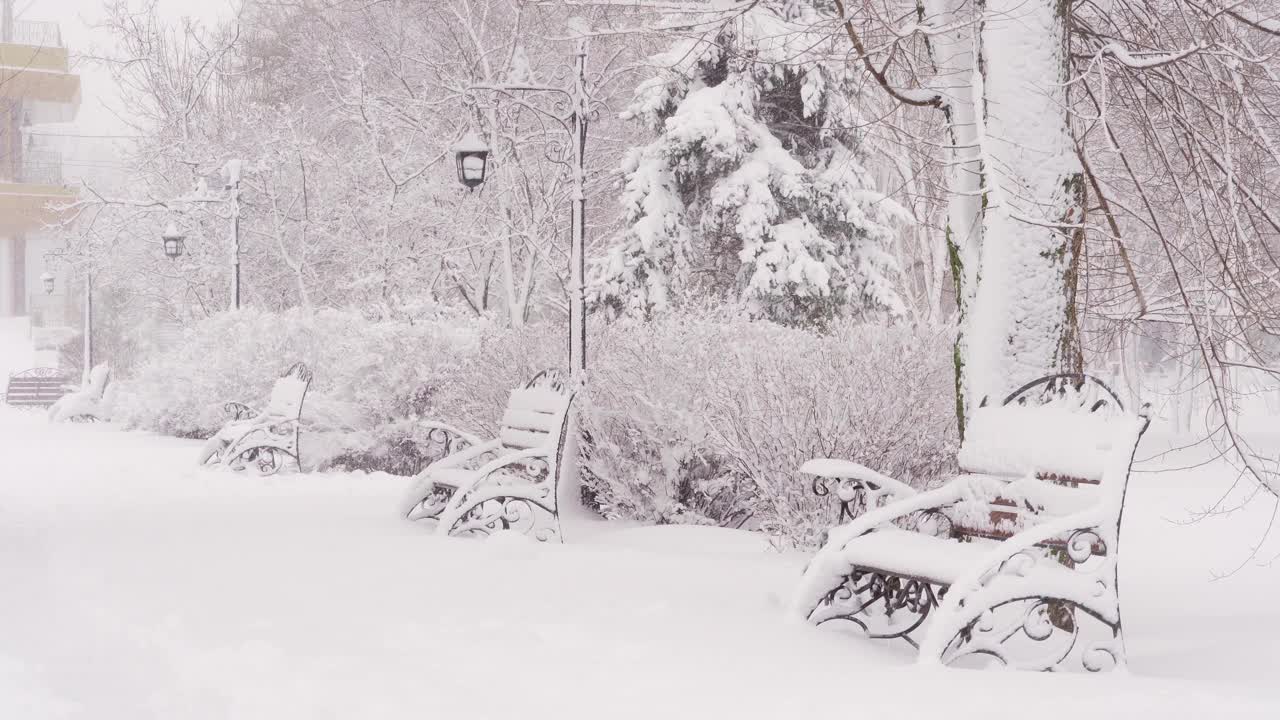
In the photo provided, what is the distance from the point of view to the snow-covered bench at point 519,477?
7.73 m

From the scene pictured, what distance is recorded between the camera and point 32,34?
1645 inches

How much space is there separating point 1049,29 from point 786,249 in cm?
1040

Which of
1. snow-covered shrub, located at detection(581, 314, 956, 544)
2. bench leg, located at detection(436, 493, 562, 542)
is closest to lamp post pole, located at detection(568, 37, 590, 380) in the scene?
snow-covered shrub, located at detection(581, 314, 956, 544)

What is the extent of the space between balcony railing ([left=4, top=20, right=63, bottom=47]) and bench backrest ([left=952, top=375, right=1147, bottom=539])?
38.4 metres

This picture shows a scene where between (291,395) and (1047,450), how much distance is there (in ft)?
30.6

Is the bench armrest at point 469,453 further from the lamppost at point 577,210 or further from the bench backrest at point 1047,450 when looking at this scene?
the bench backrest at point 1047,450

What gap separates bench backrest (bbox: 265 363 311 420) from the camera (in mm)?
12703

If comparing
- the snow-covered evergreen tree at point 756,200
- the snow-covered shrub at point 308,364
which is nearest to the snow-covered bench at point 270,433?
the snow-covered shrub at point 308,364

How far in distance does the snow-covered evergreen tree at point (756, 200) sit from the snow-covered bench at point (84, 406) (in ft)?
37.8

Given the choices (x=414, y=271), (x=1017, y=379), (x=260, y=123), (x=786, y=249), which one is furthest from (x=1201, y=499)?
(x=260, y=123)

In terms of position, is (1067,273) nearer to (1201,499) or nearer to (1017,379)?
(1017,379)

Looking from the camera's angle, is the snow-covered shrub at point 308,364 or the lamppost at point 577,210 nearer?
the lamppost at point 577,210

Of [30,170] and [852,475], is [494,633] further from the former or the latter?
[30,170]

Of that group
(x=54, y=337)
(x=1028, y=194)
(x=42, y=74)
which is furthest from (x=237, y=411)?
(x=42, y=74)
